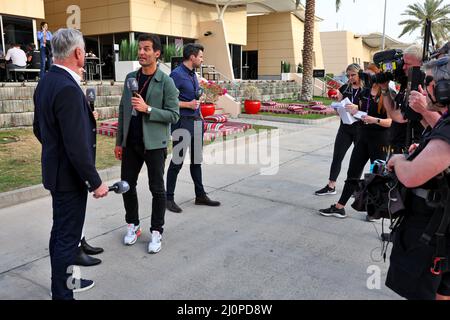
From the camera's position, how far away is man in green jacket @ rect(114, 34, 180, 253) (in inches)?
151

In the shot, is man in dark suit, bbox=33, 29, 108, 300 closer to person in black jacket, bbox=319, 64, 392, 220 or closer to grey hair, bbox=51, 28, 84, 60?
grey hair, bbox=51, 28, 84, 60

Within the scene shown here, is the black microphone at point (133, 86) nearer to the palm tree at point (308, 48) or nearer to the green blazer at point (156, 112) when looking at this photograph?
the green blazer at point (156, 112)

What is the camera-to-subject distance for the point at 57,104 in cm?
255

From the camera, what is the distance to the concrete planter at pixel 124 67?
15289 millimetres

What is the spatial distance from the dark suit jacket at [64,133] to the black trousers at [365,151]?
10.2 ft

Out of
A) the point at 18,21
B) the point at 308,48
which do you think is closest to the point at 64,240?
the point at 18,21

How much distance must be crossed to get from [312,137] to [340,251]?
7.50 metres

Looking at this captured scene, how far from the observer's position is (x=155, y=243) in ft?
12.8

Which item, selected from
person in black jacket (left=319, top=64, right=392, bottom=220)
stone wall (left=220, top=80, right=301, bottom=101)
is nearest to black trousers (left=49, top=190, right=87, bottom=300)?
person in black jacket (left=319, top=64, right=392, bottom=220)

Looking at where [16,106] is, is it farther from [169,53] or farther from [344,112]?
[169,53]

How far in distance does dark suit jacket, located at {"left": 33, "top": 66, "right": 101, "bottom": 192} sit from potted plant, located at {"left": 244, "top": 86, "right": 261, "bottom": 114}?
1245cm

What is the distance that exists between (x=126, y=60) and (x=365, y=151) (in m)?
12.8

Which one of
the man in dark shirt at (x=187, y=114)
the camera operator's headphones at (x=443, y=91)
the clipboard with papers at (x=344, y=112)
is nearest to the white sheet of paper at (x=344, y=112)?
the clipboard with papers at (x=344, y=112)

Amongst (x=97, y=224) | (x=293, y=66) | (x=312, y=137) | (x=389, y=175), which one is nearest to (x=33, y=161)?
Result: (x=97, y=224)
